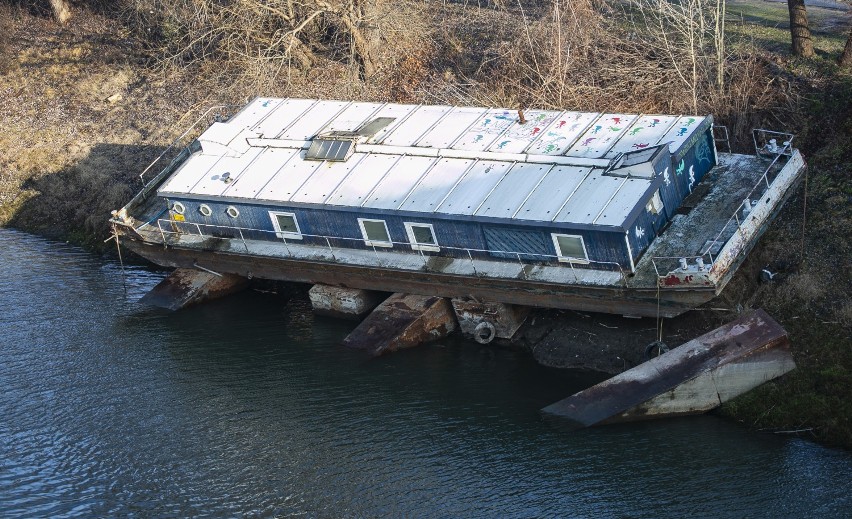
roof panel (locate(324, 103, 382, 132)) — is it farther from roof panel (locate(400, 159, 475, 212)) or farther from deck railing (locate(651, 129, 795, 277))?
deck railing (locate(651, 129, 795, 277))

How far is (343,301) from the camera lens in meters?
33.5

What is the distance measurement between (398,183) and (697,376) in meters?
11.0

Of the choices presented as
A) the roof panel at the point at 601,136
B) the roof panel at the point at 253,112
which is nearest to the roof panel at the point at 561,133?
the roof panel at the point at 601,136

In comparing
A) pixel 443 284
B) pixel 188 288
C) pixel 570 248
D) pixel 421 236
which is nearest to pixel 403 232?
pixel 421 236

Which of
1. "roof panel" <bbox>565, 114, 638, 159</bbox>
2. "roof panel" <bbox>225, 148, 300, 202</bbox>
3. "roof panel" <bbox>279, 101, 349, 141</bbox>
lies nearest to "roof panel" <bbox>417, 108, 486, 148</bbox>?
"roof panel" <bbox>565, 114, 638, 159</bbox>

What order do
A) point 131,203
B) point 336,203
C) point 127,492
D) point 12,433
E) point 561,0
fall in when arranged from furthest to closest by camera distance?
point 561,0 → point 131,203 → point 336,203 → point 12,433 → point 127,492

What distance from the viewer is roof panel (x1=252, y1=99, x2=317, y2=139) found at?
119 feet

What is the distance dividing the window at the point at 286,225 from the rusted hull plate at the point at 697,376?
11.2 metres

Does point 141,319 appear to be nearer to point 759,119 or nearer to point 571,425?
point 571,425

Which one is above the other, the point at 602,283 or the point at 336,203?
the point at 336,203

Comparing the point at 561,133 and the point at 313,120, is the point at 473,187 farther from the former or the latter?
the point at 313,120

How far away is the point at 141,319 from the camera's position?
114 ft

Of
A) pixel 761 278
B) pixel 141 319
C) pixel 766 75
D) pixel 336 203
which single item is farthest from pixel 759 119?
pixel 141 319

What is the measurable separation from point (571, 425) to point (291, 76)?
25041 millimetres
